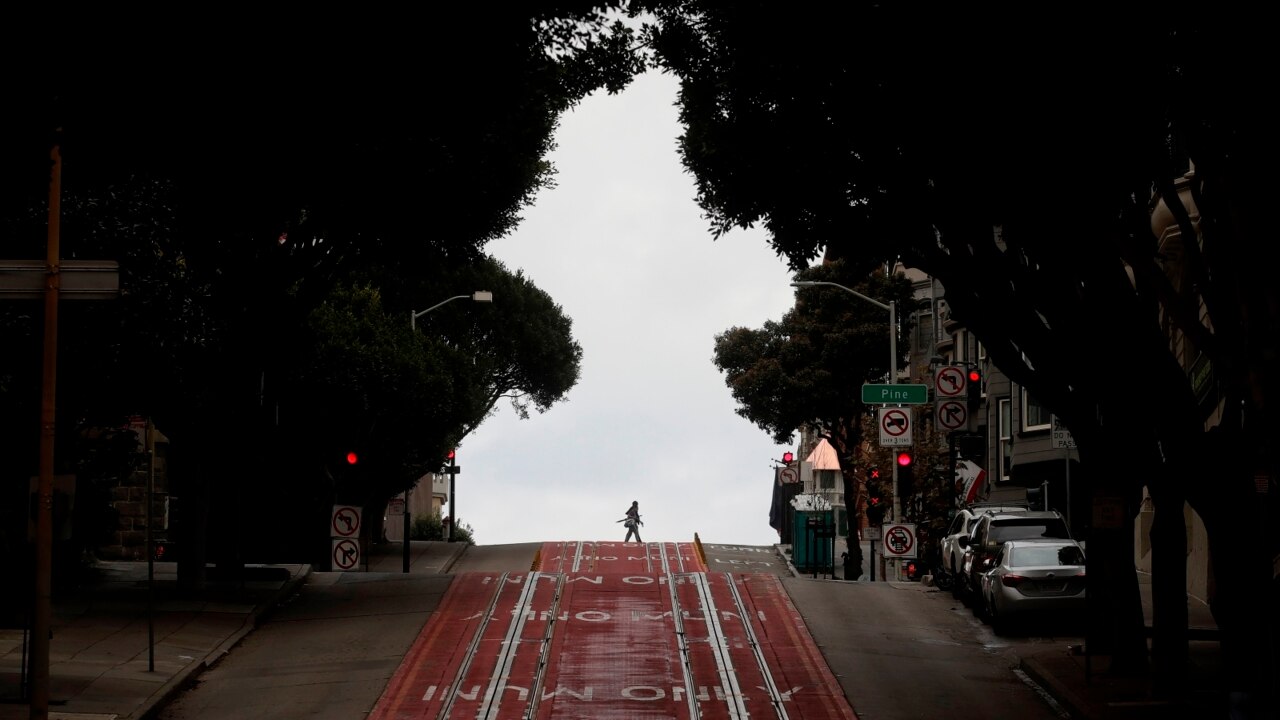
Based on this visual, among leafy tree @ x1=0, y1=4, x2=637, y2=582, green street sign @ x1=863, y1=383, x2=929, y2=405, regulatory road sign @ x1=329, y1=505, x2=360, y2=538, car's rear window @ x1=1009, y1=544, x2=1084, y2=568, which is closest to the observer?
leafy tree @ x1=0, y1=4, x2=637, y2=582

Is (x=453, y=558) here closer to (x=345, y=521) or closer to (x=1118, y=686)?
(x=345, y=521)

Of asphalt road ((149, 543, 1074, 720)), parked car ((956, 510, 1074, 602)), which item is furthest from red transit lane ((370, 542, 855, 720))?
parked car ((956, 510, 1074, 602))

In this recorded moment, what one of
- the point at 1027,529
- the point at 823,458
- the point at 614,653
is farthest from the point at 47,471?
the point at 823,458

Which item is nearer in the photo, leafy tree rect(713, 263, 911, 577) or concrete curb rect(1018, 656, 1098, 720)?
concrete curb rect(1018, 656, 1098, 720)

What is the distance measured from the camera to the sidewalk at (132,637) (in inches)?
691

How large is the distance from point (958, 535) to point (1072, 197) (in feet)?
47.5

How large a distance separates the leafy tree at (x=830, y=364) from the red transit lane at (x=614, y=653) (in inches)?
1069

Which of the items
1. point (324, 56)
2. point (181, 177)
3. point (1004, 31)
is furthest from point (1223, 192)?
point (181, 177)

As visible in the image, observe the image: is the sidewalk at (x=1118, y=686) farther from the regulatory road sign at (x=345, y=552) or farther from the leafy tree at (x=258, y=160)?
the regulatory road sign at (x=345, y=552)

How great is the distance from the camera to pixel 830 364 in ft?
191

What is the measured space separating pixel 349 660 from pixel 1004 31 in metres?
12.1

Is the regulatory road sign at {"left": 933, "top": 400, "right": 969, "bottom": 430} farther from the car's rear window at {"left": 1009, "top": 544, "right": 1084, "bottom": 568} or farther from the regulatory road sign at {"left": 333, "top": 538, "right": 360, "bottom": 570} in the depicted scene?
the regulatory road sign at {"left": 333, "top": 538, "right": 360, "bottom": 570}

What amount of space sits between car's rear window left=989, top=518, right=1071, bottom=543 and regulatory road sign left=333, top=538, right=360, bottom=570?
11829mm

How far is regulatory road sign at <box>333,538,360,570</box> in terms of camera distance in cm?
3025
